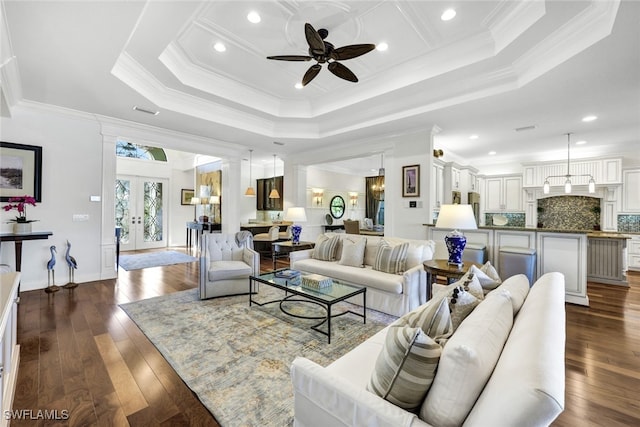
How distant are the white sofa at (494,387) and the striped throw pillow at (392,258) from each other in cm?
197

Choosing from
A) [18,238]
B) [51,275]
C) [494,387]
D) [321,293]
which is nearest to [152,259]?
[51,275]

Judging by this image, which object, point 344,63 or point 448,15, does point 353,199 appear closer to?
point 344,63

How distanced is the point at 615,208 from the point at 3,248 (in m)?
11.2

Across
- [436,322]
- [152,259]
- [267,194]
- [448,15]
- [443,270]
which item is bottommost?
[152,259]

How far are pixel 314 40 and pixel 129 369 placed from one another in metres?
3.15

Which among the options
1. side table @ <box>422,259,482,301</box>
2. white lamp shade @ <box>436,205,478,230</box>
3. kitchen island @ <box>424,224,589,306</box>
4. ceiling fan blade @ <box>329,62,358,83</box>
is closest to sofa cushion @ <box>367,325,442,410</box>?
side table @ <box>422,259,482,301</box>

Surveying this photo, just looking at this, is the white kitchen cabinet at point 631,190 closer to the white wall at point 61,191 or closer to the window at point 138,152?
the white wall at point 61,191

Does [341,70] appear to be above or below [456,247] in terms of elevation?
above

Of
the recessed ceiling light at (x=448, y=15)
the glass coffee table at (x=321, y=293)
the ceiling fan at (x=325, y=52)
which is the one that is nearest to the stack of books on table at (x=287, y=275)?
the glass coffee table at (x=321, y=293)

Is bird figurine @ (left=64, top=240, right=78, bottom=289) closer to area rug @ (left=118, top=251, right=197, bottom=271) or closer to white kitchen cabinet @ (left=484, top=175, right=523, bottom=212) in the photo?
area rug @ (left=118, top=251, right=197, bottom=271)

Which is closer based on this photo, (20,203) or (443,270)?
(443,270)

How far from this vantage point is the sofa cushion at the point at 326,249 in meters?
4.18

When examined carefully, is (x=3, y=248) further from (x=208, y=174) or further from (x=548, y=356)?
(x=548, y=356)

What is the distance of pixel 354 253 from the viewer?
3.86 m
